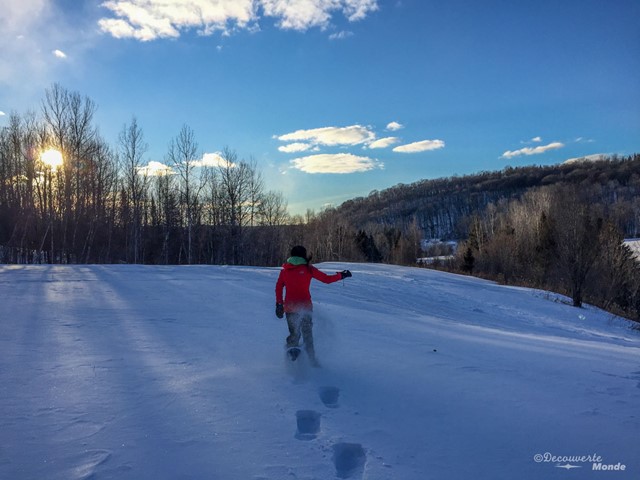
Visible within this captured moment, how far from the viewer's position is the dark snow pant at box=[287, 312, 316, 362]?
19.4 ft

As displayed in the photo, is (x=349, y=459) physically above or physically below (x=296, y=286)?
below

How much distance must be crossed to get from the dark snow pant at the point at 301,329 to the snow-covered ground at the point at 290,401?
34cm

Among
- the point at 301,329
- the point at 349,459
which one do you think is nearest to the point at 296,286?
the point at 301,329

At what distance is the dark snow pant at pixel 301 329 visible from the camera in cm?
591

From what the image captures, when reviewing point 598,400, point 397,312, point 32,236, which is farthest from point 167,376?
point 32,236

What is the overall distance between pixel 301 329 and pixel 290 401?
1502 mm

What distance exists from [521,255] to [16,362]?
56.0m

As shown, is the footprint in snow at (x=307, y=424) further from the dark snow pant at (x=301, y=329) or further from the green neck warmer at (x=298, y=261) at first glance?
the green neck warmer at (x=298, y=261)

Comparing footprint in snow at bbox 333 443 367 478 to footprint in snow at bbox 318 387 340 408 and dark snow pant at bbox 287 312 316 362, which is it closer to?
footprint in snow at bbox 318 387 340 408

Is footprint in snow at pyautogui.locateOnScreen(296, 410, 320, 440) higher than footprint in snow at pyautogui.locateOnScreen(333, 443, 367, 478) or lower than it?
higher

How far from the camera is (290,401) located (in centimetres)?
457

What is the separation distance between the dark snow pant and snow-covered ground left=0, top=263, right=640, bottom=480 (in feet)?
1.13

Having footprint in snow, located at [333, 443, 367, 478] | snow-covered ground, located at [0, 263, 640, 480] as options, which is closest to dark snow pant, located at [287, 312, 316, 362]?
snow-covered ground, located at [0, 263, 640, 480]

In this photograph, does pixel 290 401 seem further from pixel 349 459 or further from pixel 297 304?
pixel 297 304
